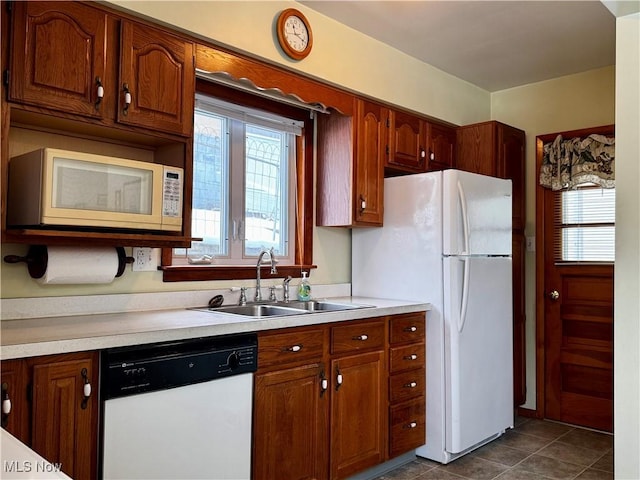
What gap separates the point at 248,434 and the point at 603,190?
118 inches

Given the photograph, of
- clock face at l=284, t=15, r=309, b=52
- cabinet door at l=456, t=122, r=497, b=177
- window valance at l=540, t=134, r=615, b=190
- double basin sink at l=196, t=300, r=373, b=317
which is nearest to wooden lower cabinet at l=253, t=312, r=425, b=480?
double basin sink at l=196, t=300, r=373, b=317

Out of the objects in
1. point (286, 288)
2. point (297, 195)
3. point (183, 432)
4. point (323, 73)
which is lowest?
point (183, 432)

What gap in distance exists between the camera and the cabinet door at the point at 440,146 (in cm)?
382

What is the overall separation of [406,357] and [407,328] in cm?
16

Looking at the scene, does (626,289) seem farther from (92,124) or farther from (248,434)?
(92,124)

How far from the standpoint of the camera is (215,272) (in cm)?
288

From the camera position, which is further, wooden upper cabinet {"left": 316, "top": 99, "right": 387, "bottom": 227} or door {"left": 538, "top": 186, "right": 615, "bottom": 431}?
door {"left": 538, "top": 186, "right": 615, "bottom": 431}

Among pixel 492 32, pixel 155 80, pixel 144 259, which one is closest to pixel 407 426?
pixel 144 259

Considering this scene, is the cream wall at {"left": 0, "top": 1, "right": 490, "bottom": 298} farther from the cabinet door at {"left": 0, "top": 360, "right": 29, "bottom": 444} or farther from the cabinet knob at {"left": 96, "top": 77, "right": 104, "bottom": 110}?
the cabinet door at {"left": 0, "top": 360, "right": 29, "bottom": 444}

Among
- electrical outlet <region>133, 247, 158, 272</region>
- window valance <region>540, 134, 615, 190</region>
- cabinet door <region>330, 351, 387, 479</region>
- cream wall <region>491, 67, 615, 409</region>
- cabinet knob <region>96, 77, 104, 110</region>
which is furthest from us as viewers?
cream wall <region>491, 67, 615, 409</region>

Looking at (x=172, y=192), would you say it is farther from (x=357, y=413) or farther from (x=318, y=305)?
(x=357, y=413)

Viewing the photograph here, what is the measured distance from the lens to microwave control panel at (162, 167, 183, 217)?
228 cm

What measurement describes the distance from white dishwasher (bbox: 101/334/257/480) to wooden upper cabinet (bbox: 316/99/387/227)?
4.22 feet

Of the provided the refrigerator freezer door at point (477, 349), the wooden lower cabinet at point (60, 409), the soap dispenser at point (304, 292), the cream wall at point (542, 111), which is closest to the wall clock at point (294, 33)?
the soap dispenser at point (304, 292)
